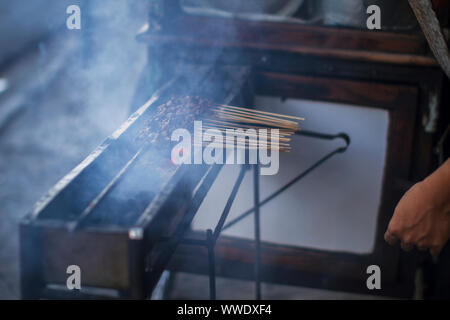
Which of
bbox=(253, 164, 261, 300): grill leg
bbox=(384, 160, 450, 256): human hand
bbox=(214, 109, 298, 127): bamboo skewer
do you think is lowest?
bbox=(253, 164, 261, 300): grill leg

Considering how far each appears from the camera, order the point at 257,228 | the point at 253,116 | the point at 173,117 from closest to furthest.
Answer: the point at 173,117, the point at 253,116, the point at 257,228

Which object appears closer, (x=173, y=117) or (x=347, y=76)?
(x=173, y=117)

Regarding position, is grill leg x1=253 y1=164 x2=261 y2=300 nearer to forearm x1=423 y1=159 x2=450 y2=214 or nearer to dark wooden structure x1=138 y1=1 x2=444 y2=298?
dark wooden structure x1=138 y1=1 x2=444 y2=298

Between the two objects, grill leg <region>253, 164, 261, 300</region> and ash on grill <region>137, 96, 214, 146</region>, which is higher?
ash on grill <region>137, 96, 214, 146</region>

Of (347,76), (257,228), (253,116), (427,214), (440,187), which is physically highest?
(347,76)

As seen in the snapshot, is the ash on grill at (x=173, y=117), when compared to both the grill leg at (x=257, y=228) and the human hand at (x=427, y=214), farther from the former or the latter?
A: the human hand at (x=427, y=214)

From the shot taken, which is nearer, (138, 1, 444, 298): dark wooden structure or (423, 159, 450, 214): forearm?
(423, 159, 450, 214): forearm

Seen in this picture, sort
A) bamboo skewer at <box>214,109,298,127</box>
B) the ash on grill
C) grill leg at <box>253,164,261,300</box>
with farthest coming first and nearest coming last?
grill leg at <box>253,164,261,300</box> < bamboo skewer at <box>214,109,298,127</box> < the ash on grill

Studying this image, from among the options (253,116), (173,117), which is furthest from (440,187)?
(173,117)

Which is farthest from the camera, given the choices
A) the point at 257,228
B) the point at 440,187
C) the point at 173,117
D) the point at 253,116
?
the point at 257,228

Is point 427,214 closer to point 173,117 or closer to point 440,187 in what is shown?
point 440,187

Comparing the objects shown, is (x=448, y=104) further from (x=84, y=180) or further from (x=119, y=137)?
(x=84, y=180)

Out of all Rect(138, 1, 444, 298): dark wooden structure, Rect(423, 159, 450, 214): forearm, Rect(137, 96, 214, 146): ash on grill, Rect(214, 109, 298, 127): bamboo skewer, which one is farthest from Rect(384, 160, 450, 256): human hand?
Rect(138, 1, 444, 298): dark wooden structure

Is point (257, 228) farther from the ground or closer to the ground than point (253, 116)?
closer to the ground
